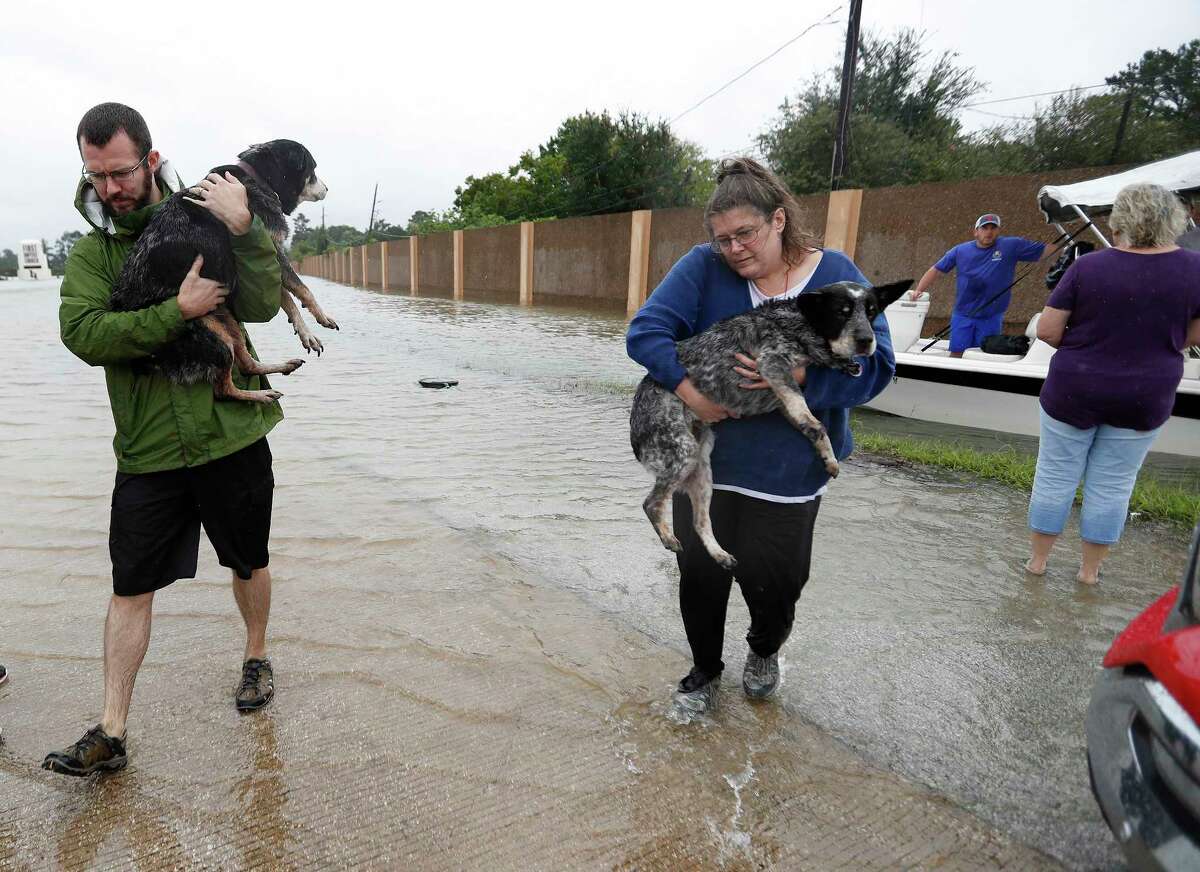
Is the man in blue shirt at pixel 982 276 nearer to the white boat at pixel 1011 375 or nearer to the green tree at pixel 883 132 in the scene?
the white boat at pixel 1011 375

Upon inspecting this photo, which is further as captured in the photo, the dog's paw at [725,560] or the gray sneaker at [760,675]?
the gray sneaker at [760,675]

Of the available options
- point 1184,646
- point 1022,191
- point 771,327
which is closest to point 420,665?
point 771,327

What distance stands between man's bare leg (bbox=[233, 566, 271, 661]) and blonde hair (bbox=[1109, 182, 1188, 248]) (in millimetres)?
4311

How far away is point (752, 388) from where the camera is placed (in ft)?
8.61

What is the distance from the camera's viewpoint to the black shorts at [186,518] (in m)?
2.46

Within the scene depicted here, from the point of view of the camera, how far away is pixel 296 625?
3473 millimetres

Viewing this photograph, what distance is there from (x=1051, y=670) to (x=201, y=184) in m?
4.14

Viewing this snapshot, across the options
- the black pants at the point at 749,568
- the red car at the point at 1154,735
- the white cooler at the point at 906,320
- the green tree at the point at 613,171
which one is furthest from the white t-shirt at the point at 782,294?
the green tree at the point at 613,171

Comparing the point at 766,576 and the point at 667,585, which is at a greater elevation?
the point at 766,576

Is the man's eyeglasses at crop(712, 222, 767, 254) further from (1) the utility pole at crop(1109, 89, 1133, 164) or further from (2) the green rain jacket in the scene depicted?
(1) the utility pole at crop(1109, 89, 1133, 164)

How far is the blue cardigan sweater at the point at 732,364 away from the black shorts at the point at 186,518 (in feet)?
5.07

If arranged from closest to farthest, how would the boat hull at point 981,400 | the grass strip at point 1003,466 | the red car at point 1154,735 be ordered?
1. the red car at point 1154,735
2. the grass strip at point 1003,466
3. the boat hull at point 981,400

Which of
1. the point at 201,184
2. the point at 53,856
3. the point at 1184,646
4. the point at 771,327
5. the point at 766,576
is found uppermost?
the point at 201,184

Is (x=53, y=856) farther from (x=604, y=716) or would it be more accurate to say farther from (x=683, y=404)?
(x=683, y=404)
